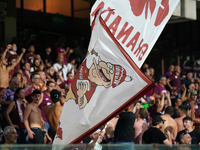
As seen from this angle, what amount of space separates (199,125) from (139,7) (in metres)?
6.67

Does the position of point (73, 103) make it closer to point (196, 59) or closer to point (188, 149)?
point (188, 149)

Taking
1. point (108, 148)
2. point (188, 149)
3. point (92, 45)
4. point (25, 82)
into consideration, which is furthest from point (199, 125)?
point (92, 45)

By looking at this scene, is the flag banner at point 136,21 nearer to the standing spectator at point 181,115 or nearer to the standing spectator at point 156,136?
the standing spectator at point 156,136

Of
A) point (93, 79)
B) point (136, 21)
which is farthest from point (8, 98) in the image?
point (93, 79)

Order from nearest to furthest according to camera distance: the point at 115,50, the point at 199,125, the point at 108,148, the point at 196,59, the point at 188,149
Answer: the point at 115,50, the point at 108,148, the point at 188,149, the point at 199,125, the point at 196,59

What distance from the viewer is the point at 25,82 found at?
10.3 meters

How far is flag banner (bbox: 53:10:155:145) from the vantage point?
3.83 metres

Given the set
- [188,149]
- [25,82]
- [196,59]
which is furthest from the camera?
[196,59]

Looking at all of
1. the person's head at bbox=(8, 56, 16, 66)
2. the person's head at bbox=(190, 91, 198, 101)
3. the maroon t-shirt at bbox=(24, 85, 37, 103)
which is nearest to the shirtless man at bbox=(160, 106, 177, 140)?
the maroon t-shirt at bbox=(24, 85, 37, 103)

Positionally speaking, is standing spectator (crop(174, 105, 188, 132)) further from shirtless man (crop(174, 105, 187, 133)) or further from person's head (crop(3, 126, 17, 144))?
person's head (crop(3, 126, 17, 144))

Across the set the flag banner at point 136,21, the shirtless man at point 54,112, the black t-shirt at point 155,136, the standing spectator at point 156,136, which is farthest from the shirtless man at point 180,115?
the flag banner at point 136,21

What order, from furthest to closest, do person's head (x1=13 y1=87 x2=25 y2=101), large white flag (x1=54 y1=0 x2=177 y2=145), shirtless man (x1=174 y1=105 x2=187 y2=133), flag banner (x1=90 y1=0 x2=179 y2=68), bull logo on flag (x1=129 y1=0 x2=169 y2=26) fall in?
1. shirtless man (x1=174 y1=105 x2=187 y2=133)
2. person's head (x1=13 y1=87 x2=25 y2=101)
3. bull logo on flag (x1=129 y1=0 x2=169 y2=26)
4. flag banner (x1=90 y1=0 x2=179 y2=68)
5. large white flag (x1=54 y1=0 x2=177 y2=145)

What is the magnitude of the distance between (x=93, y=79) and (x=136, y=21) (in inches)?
50.0

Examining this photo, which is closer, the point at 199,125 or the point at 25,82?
the point at 25,82
